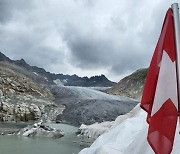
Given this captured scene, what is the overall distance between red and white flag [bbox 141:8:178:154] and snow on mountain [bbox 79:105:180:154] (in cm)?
246

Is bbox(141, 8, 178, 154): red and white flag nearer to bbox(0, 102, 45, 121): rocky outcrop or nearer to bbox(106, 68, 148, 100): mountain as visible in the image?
bbox(0, 102, 45, 121): rocky outcrop

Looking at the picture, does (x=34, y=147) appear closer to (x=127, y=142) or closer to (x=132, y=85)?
(x=127, y=142)

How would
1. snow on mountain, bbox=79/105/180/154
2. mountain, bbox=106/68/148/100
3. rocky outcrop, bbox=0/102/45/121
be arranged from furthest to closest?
mountain, bbox=106/68/148/100
rocky outcrop, bbox=0/102/45/121
snow on mountain, bbox=79/105/180/154

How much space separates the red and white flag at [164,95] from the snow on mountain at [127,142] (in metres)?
2.46

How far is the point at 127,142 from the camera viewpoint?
8.95 m

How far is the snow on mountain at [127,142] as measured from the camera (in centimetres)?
683

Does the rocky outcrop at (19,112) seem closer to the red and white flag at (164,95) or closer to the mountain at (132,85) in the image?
the red and white flag at (164,95)

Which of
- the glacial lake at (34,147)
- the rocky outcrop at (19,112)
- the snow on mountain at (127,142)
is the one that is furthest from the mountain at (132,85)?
the snow on mountain at (127,142)

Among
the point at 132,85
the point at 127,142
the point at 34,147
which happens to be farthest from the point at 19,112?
the point at 132,85

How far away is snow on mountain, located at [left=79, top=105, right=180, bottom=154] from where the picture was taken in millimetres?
6834

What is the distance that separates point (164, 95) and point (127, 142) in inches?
220

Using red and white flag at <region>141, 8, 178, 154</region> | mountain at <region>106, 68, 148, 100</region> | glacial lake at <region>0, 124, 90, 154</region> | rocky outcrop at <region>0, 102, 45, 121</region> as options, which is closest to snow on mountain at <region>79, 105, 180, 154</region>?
red and white flag at <region>141, 8, 178, 154</region>

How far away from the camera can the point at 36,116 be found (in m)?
40.4

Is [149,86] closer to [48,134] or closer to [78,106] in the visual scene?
[48,134]
